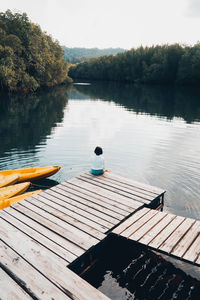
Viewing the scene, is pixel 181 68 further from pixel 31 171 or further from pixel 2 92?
pixel 31 171

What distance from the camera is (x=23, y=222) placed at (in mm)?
6680

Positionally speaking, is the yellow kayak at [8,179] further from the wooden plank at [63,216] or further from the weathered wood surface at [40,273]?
the weathered wood surface at [40,273]

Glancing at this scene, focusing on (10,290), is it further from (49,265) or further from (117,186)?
(117,186)

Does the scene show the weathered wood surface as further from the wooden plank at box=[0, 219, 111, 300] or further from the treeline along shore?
the treeline along shore

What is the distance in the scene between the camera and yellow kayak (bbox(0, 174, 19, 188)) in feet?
35.2

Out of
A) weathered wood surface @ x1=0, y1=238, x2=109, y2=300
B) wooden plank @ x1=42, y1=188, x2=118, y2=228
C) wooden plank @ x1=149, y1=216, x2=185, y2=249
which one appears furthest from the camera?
wooden plank @ x1=42, y1=188, x2=118, y2=228

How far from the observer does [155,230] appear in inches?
255

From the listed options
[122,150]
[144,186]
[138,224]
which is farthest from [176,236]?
[122,150]

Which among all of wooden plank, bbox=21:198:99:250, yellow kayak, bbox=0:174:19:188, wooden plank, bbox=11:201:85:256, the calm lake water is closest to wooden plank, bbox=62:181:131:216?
wooden plank, bbox=21:198:99:250

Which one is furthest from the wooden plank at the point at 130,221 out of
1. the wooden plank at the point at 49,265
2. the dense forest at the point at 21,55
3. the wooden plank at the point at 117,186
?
the dense forest at the point at 21,55

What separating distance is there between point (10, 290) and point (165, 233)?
3969 mm

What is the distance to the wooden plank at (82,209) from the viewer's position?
6.78 m

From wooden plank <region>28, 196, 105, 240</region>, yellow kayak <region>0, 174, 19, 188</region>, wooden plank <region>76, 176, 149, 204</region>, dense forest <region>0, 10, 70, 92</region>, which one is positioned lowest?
yellow kayak <region>0, 174, 19, 188</region>

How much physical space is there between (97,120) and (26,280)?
23986 mm
